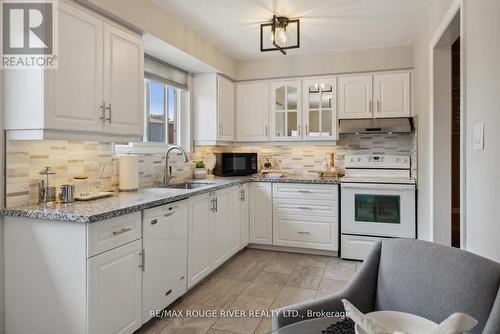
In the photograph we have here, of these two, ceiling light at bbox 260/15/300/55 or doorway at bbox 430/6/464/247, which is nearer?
doorway at bbox 430/6/464/247

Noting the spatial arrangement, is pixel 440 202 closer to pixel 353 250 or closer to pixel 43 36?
pixel 353 250

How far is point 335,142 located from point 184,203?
224cm

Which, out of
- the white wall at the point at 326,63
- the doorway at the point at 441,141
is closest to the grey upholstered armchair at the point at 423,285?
the doorway at the point at 441,141

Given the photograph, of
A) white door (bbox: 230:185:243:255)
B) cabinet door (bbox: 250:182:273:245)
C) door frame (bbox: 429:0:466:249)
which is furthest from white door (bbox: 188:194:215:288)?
door frame (bbox: 429:0:466:249)

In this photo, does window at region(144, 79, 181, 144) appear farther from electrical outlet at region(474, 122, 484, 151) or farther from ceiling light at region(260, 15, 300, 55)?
electrical outlet at region(474, 122, 484, 151)

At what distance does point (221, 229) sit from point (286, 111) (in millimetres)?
1793

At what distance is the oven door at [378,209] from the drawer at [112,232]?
2.43 metres

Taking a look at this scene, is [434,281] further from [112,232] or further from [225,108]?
[225,108]

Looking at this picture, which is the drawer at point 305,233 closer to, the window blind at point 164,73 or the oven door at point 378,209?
the oven door at point 378,209

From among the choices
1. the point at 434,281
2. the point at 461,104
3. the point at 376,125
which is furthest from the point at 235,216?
the point at 434,281

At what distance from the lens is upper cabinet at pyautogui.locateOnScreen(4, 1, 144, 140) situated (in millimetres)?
1941

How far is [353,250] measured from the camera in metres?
3.82

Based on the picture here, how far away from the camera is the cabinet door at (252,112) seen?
445cm

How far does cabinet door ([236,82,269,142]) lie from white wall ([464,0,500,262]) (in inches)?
114
